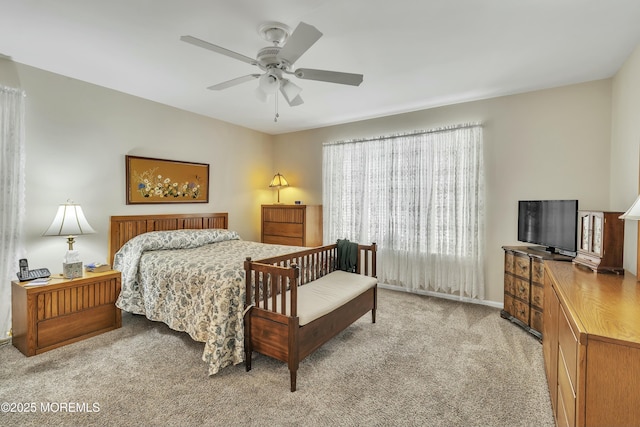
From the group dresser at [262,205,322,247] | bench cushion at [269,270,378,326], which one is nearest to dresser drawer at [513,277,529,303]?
bench cushion at [269,270,378,326]

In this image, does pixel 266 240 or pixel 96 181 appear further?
pixel 266 240

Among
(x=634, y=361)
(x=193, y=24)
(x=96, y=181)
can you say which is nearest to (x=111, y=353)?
(x=96, y=181)

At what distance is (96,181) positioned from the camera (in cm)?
343

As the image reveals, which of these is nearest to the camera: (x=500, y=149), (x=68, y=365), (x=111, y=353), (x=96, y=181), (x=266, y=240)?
(x=68, y=365)

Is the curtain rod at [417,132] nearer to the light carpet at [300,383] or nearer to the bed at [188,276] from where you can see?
the bed at [188,276]

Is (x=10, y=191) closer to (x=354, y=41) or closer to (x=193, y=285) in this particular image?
(x=193, y=285)

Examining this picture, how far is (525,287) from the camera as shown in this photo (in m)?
3.04

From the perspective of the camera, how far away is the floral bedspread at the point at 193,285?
7.72 ft

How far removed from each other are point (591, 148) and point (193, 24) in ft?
13.5

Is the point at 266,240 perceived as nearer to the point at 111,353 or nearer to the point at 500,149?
the point at 111,353

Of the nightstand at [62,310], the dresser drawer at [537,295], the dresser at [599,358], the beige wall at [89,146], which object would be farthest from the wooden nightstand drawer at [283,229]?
the dresser at [599,358]

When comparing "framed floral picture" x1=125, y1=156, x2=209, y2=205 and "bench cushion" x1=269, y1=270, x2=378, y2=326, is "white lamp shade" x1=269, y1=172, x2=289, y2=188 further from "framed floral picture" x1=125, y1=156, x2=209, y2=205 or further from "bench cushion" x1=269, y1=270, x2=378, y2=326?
"bench cushion" x1=269, y1=270, x2=378, y2=326

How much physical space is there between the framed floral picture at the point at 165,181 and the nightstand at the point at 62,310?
1167 millimetres

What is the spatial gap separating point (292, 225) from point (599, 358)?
13.8ft
